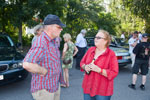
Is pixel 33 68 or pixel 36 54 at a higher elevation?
pixel 36 54

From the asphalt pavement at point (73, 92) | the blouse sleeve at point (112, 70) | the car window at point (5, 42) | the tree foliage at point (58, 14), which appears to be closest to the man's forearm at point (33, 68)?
the blouse sleeve at point (112, 70)

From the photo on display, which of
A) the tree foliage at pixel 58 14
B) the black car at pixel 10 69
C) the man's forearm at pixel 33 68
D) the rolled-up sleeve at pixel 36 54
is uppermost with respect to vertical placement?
the tree foliage at pixel 58 14

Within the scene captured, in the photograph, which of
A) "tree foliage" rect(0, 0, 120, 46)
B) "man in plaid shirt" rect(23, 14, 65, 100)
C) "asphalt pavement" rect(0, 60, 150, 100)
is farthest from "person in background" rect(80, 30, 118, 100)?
"tree foliage" rect(0, 0, 120, 46)

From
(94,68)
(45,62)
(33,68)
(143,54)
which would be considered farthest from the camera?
(143,54)

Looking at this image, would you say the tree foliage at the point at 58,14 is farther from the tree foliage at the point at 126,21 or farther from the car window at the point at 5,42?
the tree foliage at the point at 126,21

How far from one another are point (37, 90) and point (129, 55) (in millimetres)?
6031

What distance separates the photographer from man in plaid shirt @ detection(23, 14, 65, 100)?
1820 millimetres

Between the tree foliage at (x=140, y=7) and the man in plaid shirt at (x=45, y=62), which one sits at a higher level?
the tree foliage at (x=140, y=7)

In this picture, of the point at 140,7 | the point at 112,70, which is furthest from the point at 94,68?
the point at 140,7

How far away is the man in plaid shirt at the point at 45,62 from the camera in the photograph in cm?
182

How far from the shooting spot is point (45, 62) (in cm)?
195

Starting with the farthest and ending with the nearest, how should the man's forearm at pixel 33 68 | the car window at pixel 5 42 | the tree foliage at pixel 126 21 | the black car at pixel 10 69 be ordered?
the tree foliage at pixel 126 21, the car window at pixel 5 42, the black car at pixel 10 69, the man's forearm at pixel 33 68

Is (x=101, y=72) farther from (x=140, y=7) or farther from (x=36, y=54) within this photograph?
(x=140, y=7)

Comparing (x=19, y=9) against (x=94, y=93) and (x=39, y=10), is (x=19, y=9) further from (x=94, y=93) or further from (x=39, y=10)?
(x=94, y=93)
